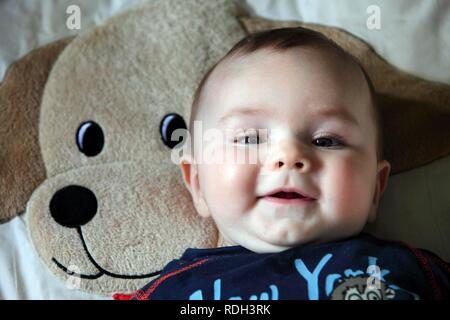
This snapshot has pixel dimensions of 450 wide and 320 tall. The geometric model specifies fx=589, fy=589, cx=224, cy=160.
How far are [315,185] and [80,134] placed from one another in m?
0.47

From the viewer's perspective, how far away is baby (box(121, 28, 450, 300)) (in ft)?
2.81

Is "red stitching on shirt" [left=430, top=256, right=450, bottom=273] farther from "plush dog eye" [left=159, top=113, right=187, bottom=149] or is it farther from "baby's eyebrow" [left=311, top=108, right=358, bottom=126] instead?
"plush dog eye" [left=159, top=113, right=187, bottom=149]

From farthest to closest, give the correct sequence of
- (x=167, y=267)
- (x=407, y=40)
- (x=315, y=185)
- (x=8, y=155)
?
(x=407, y=40), (x=8, y=155), (x=167, y=267), (x=315, y=185)

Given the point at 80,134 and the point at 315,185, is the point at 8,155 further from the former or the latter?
the point at 315,185

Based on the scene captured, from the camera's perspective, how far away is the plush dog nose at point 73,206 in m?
1.04

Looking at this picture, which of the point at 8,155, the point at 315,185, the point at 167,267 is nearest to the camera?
the point at 315,185

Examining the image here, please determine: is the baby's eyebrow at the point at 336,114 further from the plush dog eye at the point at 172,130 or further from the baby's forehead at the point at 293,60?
the plush dog eye at the point at 172,130

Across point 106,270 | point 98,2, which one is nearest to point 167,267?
point 106,270

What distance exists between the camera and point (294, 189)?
2.82 feet

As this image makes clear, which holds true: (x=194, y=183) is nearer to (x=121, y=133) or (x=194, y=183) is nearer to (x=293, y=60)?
(x=121, y=133)

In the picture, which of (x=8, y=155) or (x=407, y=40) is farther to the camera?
(x=407, y=40)

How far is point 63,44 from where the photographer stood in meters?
1.20

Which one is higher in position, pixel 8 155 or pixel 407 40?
pixel 407 40

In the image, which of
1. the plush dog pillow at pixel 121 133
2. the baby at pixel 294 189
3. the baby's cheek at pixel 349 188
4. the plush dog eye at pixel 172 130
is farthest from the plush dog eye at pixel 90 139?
the baby's cheek at pixel 349 188
